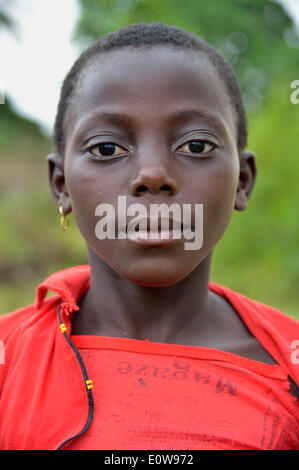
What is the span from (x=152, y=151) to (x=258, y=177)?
2495mm

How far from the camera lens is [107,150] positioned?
138 centimetres

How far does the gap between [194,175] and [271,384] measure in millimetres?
619

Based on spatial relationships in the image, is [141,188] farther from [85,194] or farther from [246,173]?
[246,173]

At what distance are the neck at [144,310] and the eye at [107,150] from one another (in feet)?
1.15

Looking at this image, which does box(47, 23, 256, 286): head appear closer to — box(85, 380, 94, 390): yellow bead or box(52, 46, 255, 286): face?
box(52, 46, 255, 286): face

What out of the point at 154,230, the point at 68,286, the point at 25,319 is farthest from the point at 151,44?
the point at 25,319

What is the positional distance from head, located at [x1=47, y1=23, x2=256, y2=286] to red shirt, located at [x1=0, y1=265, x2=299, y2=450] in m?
0.24

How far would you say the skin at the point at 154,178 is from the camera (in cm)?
131

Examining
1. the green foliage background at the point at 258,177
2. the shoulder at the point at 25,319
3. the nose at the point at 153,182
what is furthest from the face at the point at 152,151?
the green foliage background at the point at 258,177

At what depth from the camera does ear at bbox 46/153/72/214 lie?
5.50ft

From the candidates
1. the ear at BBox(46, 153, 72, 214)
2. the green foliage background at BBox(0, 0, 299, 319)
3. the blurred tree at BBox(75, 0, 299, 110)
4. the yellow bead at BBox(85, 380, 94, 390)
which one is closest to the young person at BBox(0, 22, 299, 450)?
the yellow bead at BBox(85, 380, 94, 390)

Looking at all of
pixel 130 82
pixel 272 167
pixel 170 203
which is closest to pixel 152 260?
pixel 170 203

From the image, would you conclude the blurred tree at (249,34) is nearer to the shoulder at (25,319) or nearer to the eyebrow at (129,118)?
the eyebrow at (129,118)

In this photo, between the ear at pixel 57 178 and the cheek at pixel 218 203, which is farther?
the ear at pixel 57 178
